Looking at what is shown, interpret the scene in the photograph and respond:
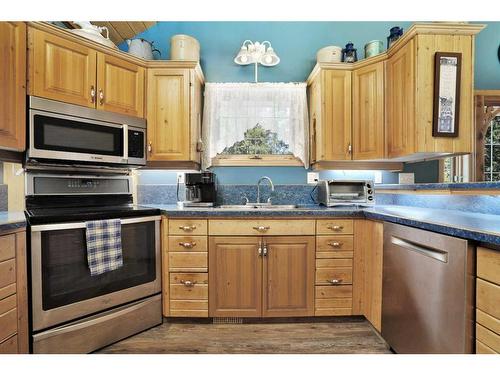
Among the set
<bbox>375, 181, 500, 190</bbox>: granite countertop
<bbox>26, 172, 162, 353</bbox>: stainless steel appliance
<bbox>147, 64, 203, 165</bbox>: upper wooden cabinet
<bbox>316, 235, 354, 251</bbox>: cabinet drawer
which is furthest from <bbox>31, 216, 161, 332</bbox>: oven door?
<bbox>375, 181, 500, 190</bbox>: granite countertop

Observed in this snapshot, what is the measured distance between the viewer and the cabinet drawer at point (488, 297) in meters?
0.94

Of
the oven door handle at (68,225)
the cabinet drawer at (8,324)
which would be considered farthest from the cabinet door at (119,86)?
the cabinet drawer at (8,324)

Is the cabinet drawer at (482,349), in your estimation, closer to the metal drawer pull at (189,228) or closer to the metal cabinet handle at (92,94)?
the metal drawer pull at (189,228)

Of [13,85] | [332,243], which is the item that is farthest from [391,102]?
[13,85]

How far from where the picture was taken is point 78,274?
1600 millimetres

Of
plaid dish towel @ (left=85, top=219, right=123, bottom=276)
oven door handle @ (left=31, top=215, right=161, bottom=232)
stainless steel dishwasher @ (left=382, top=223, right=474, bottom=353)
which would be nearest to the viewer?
stainless steel dishwasher @ (left=382, top=223, right=474, bottom=353)

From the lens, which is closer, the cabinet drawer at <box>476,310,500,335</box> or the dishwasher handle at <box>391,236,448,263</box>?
the cabinet drawer at <box>476,310,500,335</box>

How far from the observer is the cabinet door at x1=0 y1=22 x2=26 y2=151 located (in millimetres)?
1555

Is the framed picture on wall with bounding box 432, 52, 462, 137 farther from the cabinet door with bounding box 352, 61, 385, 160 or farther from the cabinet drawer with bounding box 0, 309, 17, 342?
the cabinet drawer with bounding box 0, 309, 17, 342

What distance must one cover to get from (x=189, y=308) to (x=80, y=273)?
0.80 meters

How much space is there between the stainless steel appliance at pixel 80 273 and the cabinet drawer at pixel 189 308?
11 cm

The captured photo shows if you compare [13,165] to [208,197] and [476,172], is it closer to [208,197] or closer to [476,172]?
[208,197]

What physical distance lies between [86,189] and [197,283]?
3.78 feet

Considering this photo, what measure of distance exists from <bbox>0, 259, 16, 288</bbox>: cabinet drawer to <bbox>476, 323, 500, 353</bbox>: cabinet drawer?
7.04 ft
